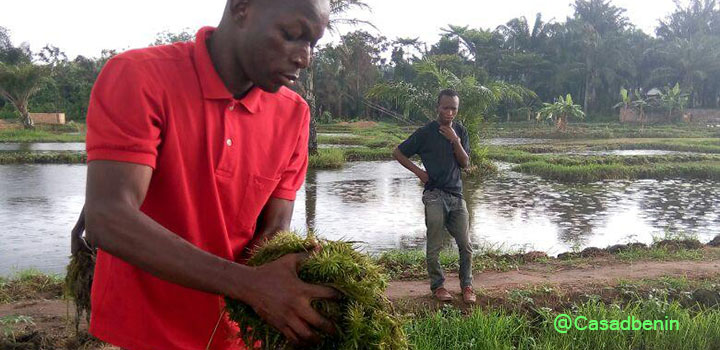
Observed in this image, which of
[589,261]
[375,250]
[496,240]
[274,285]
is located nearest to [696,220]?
[496,240]

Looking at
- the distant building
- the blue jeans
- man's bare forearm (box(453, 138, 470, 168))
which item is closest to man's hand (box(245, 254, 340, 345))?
the blue jeans

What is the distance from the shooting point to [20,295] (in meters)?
5.29

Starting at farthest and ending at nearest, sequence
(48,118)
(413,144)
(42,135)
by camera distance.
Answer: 1. (48,118)
2. (42,135)
3. (413,144)

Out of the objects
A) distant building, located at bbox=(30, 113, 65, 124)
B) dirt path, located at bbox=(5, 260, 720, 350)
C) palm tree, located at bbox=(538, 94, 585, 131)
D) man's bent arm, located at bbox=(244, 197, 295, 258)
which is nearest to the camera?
man's bent arm, located at bbox=(244, 197, 295, 258)

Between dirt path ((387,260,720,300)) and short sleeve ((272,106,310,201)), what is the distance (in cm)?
377

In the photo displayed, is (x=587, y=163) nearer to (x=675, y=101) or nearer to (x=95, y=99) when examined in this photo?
(x=95, y=99)

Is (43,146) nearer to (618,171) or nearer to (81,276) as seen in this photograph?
(618,171)

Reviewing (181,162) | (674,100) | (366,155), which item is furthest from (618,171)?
(674,100)

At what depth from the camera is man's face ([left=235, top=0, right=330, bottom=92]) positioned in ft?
4.08

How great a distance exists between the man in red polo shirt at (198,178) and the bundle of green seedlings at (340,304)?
1.2 inches

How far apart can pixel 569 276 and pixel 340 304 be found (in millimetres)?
5447

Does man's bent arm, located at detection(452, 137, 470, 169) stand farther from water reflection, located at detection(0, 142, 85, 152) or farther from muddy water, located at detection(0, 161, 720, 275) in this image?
water reflection, located at detection(0, 142, 85, 152)

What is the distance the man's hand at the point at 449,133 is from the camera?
17.5ft

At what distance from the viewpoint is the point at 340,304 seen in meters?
1.19
